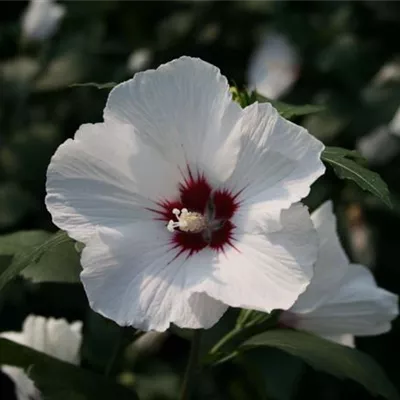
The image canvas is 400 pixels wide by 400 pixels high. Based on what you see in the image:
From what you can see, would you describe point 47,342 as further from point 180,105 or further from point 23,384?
point 180,105

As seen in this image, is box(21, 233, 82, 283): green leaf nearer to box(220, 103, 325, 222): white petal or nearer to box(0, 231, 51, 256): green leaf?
box(0, 231, 51, 256): green leaf

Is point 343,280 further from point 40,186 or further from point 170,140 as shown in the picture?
point 40,186

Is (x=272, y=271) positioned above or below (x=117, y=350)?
above

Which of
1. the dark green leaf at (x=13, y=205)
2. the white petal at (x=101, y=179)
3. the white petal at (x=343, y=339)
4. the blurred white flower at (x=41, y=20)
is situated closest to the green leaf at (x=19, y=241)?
the white petal at (x=101, y=179)

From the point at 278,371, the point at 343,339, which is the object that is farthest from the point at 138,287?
the point at 278,371

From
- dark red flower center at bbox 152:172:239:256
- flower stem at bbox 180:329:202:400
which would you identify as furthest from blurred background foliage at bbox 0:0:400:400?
dark red flower center at bbox 152:172:239:256

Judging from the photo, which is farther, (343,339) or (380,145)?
(380,145)

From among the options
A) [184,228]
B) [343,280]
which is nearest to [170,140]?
[184,228]
